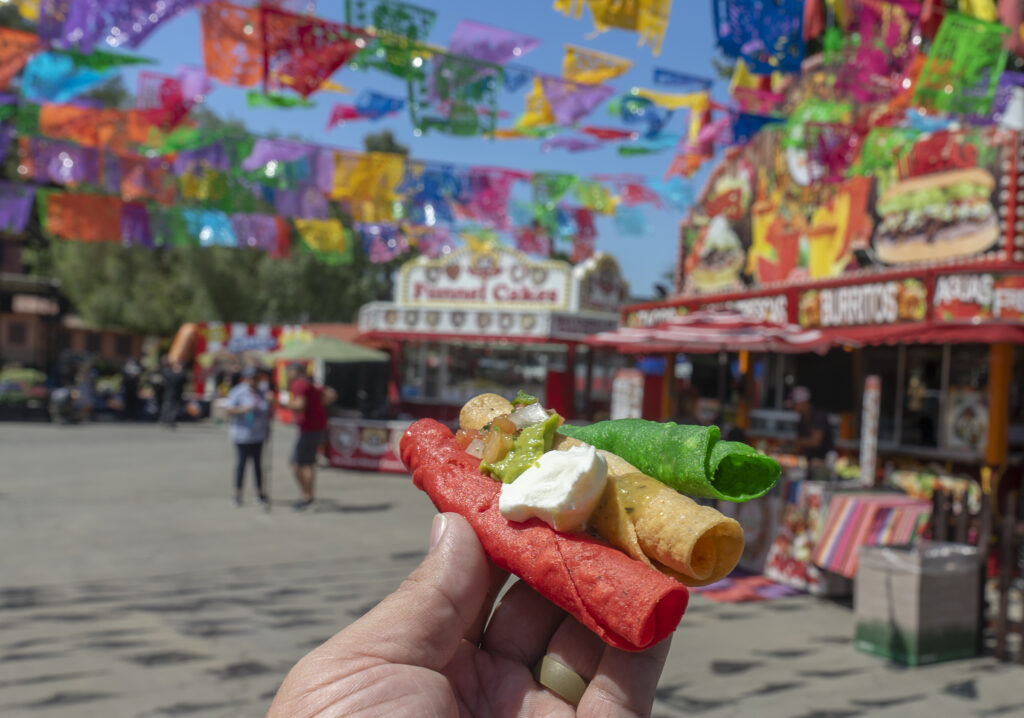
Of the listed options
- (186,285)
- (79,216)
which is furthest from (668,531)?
(186,285)

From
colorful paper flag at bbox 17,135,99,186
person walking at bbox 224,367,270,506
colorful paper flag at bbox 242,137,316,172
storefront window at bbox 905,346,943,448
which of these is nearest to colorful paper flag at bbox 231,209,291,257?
colorful paper flag at bbox 242,137,316,172

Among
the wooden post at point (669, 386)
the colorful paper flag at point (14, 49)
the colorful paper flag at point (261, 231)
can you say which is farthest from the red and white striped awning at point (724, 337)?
the colorful paper flag at point (14, 49)

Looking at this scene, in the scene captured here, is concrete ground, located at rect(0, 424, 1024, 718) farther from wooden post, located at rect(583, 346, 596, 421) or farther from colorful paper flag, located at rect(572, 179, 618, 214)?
wooden post, located at rect(583, 346, 596, 421)

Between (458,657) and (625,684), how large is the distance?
0.44m

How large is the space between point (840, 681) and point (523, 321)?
12650 millimetres

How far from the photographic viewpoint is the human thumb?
163 centimetres

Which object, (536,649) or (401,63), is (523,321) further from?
(536,649)

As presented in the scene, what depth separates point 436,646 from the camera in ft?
5.56

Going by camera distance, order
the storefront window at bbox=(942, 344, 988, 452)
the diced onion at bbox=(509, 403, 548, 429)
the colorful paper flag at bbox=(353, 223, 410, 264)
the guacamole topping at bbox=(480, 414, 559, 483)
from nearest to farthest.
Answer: the guacamole topping at bbox=(480, 414, 559, 483) → the diced onion at bbox=(509, 403, 548, 429) → the storefront window at bbox=(942, 344, 988, 452) → the colorful paper flag at bbox=(353, 223, 410, 264)

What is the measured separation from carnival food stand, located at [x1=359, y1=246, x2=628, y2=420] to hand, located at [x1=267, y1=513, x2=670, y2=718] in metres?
14.7

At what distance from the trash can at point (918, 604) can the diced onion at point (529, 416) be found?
463cm

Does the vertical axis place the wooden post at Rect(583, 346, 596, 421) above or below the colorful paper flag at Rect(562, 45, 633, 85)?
below

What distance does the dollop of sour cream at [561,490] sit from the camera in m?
1.63

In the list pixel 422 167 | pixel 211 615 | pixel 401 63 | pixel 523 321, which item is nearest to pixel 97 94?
pixel 523 321
